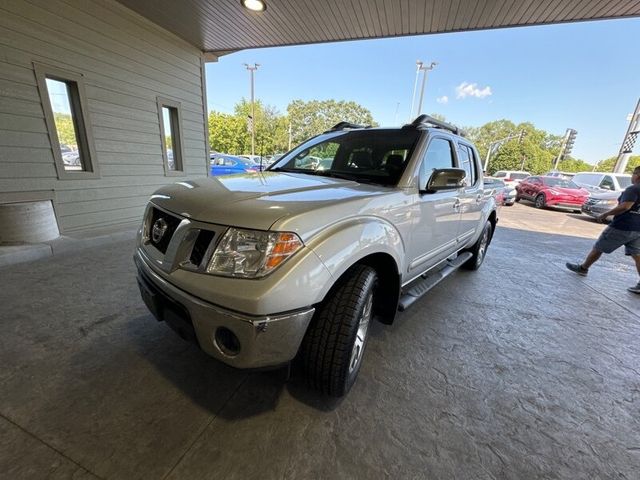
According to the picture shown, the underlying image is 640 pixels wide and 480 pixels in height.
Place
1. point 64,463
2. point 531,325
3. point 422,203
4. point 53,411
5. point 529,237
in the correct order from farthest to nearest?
point 529,237
point 531,325
point 422,203
point 53,411
point 64,463

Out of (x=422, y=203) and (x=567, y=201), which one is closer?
(x=422, y=203)

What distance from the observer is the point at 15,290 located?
112 inches

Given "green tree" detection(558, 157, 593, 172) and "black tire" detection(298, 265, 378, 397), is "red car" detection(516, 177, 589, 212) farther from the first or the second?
"green tree" detection(558, 157, 593, 172)

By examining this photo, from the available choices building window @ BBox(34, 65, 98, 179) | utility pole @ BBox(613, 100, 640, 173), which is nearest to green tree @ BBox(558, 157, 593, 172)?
utility pole @ BBox(613, 100, 640, 173)

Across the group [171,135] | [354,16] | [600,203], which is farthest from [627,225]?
[171,135]

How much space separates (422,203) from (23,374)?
2.95m

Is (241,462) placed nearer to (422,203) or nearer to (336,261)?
(336,261)

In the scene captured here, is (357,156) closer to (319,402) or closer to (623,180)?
(319,402)

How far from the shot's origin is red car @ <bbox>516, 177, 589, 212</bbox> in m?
11.9

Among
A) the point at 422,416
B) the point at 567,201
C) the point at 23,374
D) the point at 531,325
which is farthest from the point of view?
the point at 567,201

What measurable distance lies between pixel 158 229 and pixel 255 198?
0.66 m

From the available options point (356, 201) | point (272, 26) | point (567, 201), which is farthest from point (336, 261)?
point (567, 201)

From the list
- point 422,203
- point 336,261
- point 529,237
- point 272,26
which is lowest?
point 529,237

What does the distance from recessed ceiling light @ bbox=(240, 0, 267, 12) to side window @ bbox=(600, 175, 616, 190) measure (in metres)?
13.5
